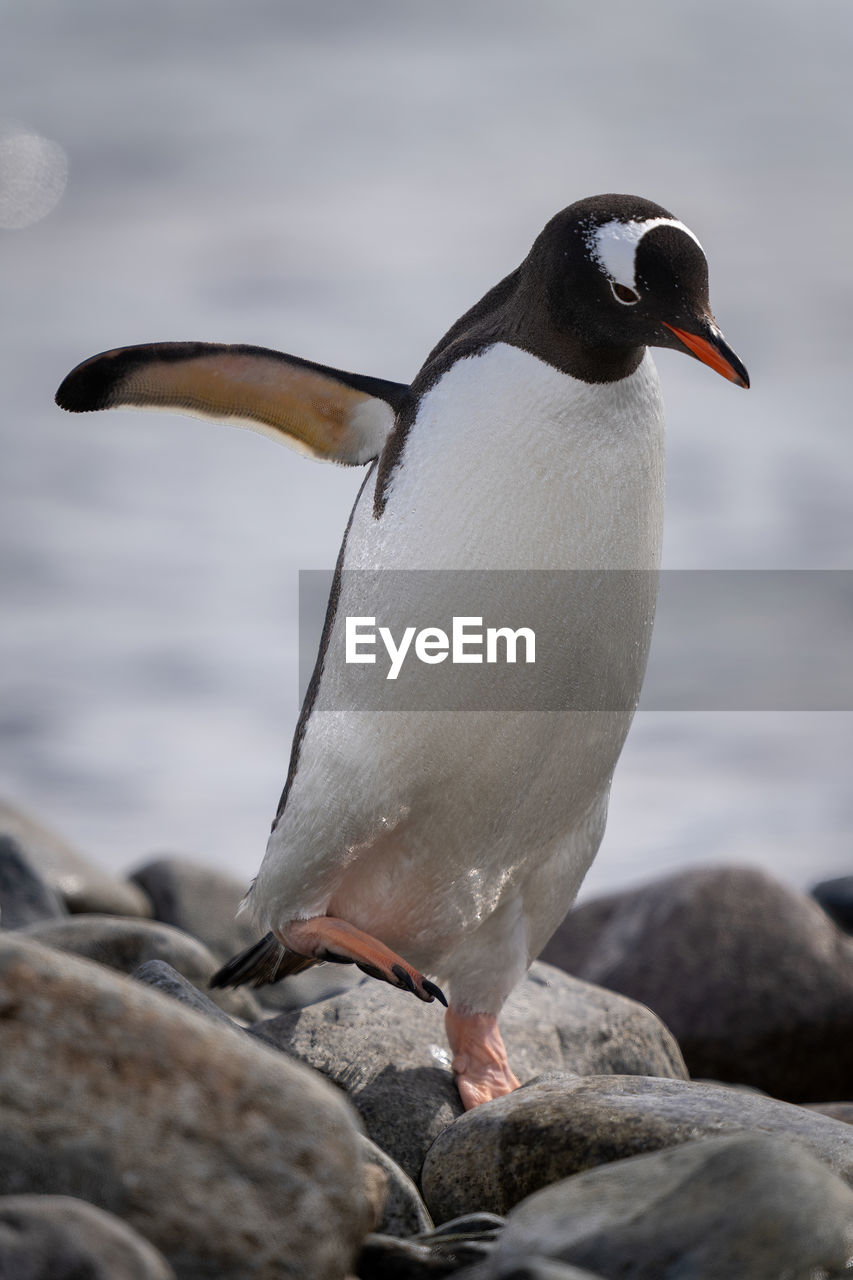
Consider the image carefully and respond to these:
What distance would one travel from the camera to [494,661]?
393 cm

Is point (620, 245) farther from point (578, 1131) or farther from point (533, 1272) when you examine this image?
point (533, 1272)

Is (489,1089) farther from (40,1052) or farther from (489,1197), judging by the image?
(40,1052)

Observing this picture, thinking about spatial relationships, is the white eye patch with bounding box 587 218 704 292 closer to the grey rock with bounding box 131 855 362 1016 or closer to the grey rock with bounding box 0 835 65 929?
the grey rock with bounding box 0 835 65 929

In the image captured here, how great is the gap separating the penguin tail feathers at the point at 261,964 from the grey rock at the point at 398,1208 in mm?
1786

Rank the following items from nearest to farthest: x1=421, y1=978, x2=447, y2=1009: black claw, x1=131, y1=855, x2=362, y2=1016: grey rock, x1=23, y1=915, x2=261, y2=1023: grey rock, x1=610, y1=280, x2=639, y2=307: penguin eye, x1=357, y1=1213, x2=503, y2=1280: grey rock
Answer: x1=357, y1=1213, x2=503, y2=1280: grey rock < x1=610, y1=280, x2=639, y2=307: penguin eye < x1=421, y1=978, x2=447, y2=1009: black claw < x1=23, y1=915, x2=261, y2=1023: grey rock < x1=131, y1=855, x2=362, y2=1016: grey rock

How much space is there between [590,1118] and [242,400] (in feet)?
8.28

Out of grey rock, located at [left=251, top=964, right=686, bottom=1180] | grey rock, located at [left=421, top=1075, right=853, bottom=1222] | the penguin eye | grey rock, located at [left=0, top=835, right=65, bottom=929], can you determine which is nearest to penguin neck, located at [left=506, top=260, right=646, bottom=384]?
the penguin eye

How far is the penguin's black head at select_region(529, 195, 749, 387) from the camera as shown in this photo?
12.1 feet

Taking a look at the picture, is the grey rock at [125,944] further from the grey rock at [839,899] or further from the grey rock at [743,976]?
the grey rock at [839,899]

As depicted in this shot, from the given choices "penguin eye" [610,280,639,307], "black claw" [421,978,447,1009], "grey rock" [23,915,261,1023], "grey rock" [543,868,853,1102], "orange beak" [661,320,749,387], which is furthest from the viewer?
"grey rock" [543,868,853,1102]

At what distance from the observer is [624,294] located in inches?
147

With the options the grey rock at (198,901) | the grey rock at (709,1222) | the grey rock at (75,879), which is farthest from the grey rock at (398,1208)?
the grey rock at (75,879)

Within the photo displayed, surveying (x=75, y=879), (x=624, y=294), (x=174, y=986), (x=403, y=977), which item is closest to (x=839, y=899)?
(x=75, y=879)

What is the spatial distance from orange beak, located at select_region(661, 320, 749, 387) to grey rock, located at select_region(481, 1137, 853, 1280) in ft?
6.62
